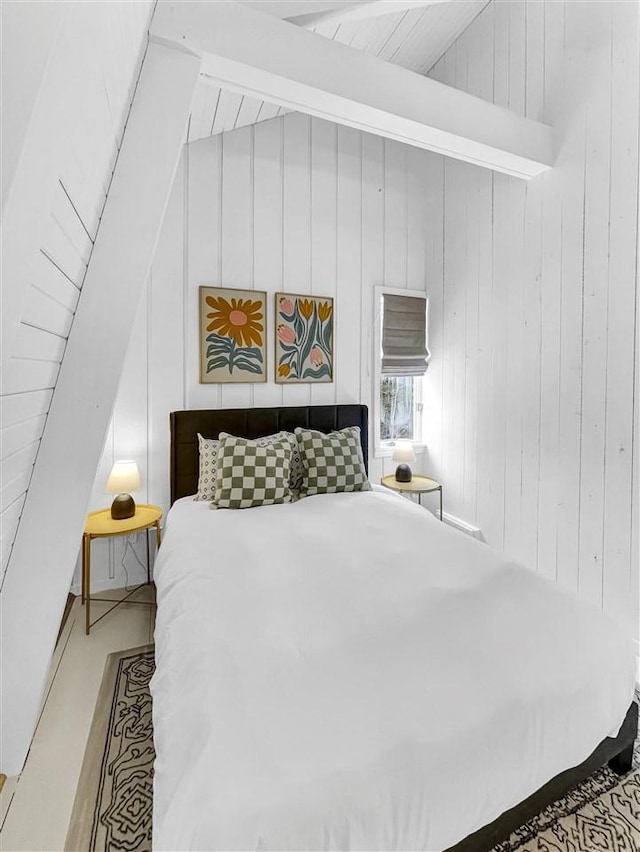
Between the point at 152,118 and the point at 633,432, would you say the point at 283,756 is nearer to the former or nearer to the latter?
the point at 152,118

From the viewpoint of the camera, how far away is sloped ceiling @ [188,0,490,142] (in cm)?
229

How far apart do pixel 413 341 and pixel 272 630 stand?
2.73 m

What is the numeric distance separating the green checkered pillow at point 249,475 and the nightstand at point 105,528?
16.6 inches

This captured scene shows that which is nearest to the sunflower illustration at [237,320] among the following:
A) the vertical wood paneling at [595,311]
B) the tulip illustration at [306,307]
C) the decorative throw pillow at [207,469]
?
the tulip illustration at [306,307]

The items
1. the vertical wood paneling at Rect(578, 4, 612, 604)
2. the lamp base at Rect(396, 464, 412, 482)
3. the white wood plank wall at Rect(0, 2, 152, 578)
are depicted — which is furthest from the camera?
the lamp base at Rect(396, 464, 412, 482)

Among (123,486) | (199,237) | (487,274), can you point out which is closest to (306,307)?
(199,237)

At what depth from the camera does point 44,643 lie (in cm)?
136

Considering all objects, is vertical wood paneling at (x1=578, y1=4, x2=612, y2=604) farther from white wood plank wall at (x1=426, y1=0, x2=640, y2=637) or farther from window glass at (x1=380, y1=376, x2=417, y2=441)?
window glass at (x1=380, y1=376, x2=417, y2=441)

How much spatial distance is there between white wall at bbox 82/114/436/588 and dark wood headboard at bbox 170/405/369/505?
0.34ft

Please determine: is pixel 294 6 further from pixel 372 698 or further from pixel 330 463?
pixel 372 698

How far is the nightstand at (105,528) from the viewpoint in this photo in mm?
2279

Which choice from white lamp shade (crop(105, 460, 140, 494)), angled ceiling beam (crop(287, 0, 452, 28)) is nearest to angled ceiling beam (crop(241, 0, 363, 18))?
angled ceiling beam (crop(287, 0, 452, 28))

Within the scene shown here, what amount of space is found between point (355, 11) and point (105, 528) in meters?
2.56

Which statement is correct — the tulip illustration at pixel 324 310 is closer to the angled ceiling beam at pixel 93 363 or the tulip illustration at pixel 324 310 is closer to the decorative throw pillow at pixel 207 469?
the decorative throw pillow at pixel 207 469
